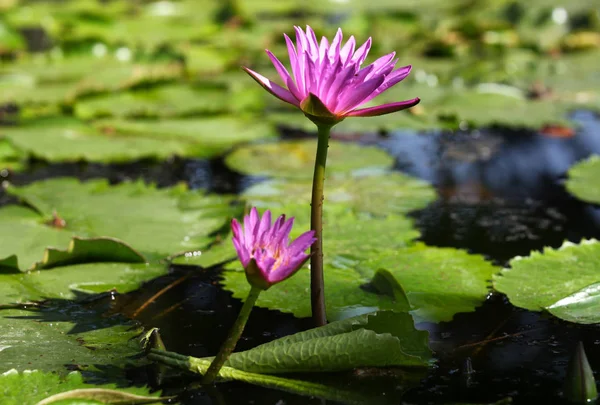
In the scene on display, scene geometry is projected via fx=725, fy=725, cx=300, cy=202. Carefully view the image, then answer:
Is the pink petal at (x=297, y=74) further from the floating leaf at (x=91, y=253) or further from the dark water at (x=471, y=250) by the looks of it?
the floating leaf at (x=91, y=253)

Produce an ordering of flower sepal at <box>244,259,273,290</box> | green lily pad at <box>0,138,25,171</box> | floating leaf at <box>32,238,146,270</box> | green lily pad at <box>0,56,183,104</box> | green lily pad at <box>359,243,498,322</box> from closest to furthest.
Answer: flower sepal at <box>244,259,273,290</box>, green lily pad at <box>359,243,498,322</box>, floating leaf at <box>32,238,146,270</box>, green lily pad at <box>0,138,25,171</box>, green lily pad at <box>0,56,183,104</box>

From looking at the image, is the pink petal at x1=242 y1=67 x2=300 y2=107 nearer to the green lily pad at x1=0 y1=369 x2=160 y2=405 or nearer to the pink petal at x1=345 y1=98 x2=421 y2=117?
the pink petal at x1=345 y1=98 x2=421 y2=117

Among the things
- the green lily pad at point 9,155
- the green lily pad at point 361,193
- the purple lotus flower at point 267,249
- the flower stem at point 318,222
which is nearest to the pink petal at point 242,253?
the purple lotus flower at point 267,249

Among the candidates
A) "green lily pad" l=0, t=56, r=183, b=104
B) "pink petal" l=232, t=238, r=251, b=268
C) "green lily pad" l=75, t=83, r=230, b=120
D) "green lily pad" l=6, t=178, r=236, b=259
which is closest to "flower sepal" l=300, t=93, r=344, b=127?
"pink petal" l=232, t=238, r=251, b=268

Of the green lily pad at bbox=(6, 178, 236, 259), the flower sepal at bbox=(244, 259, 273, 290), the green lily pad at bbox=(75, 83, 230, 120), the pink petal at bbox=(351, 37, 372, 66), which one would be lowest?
the flower sepal at bbox=(244, 259, 273, 290)

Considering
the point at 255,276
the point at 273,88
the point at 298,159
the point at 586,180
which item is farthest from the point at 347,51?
the point at 298,159

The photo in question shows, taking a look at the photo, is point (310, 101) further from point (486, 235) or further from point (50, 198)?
point (50, 198)
